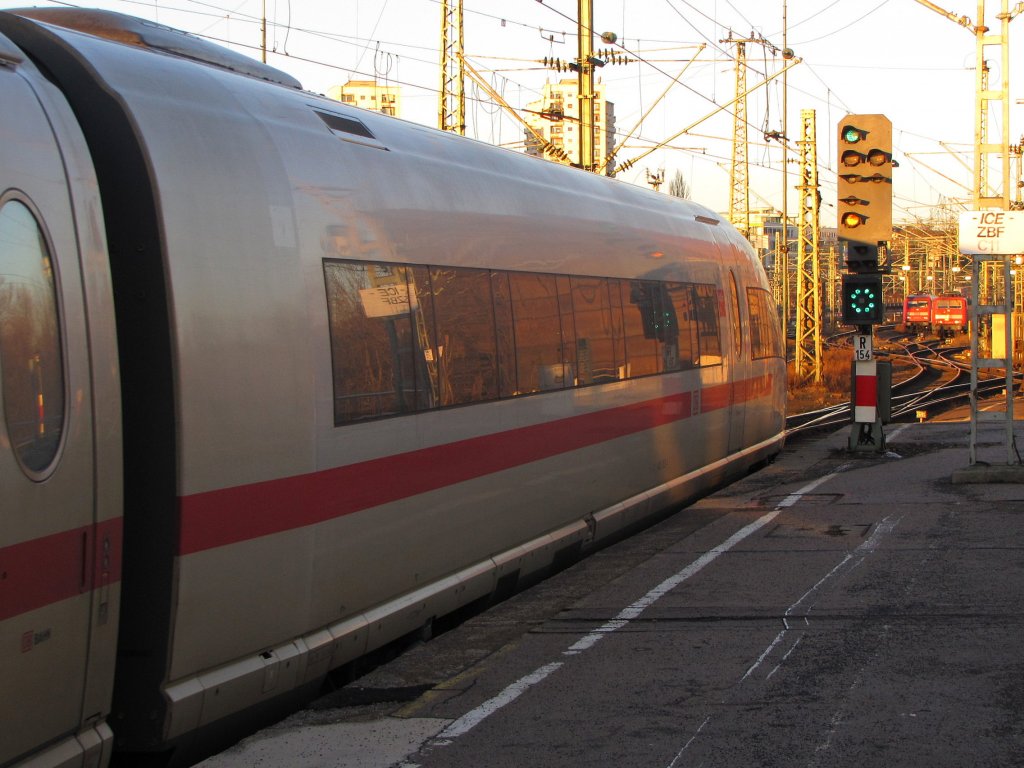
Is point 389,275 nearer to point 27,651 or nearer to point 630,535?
point 27,651

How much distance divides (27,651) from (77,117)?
2.13 m

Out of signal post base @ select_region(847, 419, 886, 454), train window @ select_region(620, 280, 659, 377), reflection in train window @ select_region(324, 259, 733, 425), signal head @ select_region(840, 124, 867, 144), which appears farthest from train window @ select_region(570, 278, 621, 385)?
signal head @ select_region(840, 124, 867, 144)

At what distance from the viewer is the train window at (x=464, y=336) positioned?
7301 millimetres

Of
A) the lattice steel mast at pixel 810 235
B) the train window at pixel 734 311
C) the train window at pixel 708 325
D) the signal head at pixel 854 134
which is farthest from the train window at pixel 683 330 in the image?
the lattice steel mast at pixel 810 235

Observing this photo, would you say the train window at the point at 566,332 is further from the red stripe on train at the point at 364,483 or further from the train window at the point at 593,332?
the red stripe on train at the point at 364,483

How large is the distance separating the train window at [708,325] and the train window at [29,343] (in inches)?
356

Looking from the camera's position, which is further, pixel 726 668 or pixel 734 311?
pixel 734 311

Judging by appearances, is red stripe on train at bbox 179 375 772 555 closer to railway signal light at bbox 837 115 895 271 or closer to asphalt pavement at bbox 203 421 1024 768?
asphalt pavement at bbox 203 421 1024 768

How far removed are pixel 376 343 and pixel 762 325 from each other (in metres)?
10.0

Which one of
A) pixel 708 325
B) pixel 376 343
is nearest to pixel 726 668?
pixel 376 343

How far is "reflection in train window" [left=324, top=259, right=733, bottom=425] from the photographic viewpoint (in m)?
6.37

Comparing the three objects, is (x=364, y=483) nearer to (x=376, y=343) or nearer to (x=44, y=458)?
(x=376, y=343)

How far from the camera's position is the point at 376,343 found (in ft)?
Result: 21.5

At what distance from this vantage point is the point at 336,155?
21.3 feet
